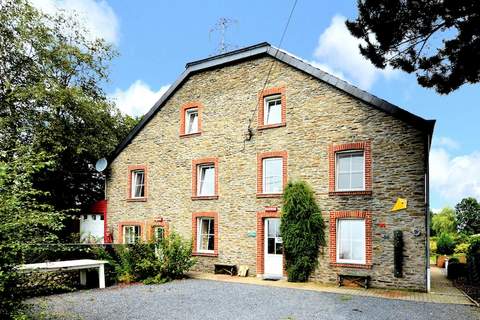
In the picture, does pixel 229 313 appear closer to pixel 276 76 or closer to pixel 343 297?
pixel 343 297

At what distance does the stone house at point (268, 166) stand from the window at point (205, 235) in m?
0.04

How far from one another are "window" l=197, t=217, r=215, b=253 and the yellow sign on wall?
23.8 feet

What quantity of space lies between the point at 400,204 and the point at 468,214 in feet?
131

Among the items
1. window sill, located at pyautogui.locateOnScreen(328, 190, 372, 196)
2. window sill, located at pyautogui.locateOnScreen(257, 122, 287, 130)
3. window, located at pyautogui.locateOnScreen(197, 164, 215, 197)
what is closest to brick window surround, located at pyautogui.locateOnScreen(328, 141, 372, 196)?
window sill, located at pyautogui.locateOnScreen(328, 190, 372, 196)

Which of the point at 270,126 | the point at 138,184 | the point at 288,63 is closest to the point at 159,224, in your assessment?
the point at 138,184

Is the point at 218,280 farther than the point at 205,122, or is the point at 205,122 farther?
the point at 205,122

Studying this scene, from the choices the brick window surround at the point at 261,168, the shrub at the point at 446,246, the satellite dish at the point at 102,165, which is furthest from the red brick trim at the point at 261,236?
the shrub at the point at 446,246

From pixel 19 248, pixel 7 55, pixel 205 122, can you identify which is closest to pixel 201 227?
pixel 205 122

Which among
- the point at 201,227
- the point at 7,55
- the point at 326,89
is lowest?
the point at 201,227

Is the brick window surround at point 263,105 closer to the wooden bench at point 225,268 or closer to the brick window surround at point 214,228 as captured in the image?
the brick window surround at point 214,228

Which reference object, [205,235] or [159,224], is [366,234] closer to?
[205,235]

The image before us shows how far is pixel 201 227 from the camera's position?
17031mm

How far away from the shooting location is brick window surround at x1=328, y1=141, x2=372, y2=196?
1314 cm

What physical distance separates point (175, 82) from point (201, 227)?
6646mm
